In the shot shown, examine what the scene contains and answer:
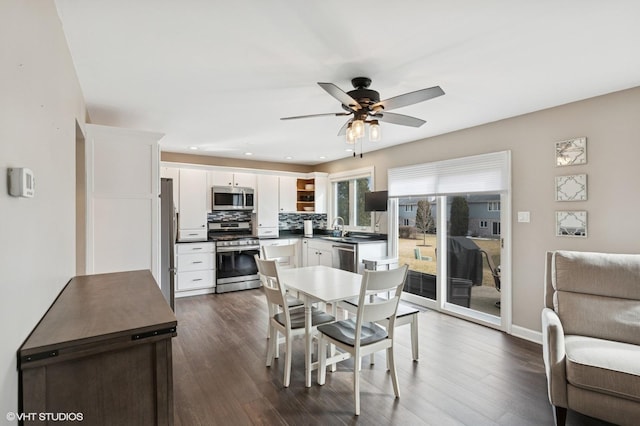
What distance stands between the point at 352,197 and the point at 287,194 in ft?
4.33

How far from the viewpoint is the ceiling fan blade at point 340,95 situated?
1.97 m

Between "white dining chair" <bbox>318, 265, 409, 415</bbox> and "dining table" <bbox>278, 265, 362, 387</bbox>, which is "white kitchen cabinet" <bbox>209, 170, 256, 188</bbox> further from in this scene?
"white dining chair" <bbox>318, 265, 409, 415</bbox>

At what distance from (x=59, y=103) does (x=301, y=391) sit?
7.81ft

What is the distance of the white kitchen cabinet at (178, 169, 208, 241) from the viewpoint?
206 inches

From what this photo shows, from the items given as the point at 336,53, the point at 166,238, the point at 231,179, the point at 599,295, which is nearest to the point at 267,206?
the point at 231,179

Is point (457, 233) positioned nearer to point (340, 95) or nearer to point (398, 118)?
point (398, 118)

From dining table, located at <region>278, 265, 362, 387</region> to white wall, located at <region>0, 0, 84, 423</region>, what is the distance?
150cm

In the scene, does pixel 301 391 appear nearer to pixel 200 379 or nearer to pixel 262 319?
pixel 200 379

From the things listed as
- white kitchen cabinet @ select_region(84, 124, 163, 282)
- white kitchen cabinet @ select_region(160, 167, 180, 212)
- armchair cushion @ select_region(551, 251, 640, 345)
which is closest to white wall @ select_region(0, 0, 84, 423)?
white kitchen cabinet @ select_region(84, 124, 163, 282)

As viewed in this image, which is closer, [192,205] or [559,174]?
[559,174]

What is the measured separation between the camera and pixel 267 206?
6.03 metres

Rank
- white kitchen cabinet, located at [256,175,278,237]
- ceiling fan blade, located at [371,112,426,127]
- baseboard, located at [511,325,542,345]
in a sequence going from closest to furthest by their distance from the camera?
ceiling fan blade, located at [371,112,426,127]
baseboard, located at [511,325,542,345]
white kitchen cabinet, located at [256,175,278,237]

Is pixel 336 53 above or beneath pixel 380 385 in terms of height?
above

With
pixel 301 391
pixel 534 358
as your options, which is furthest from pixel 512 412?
pixel 301 391
